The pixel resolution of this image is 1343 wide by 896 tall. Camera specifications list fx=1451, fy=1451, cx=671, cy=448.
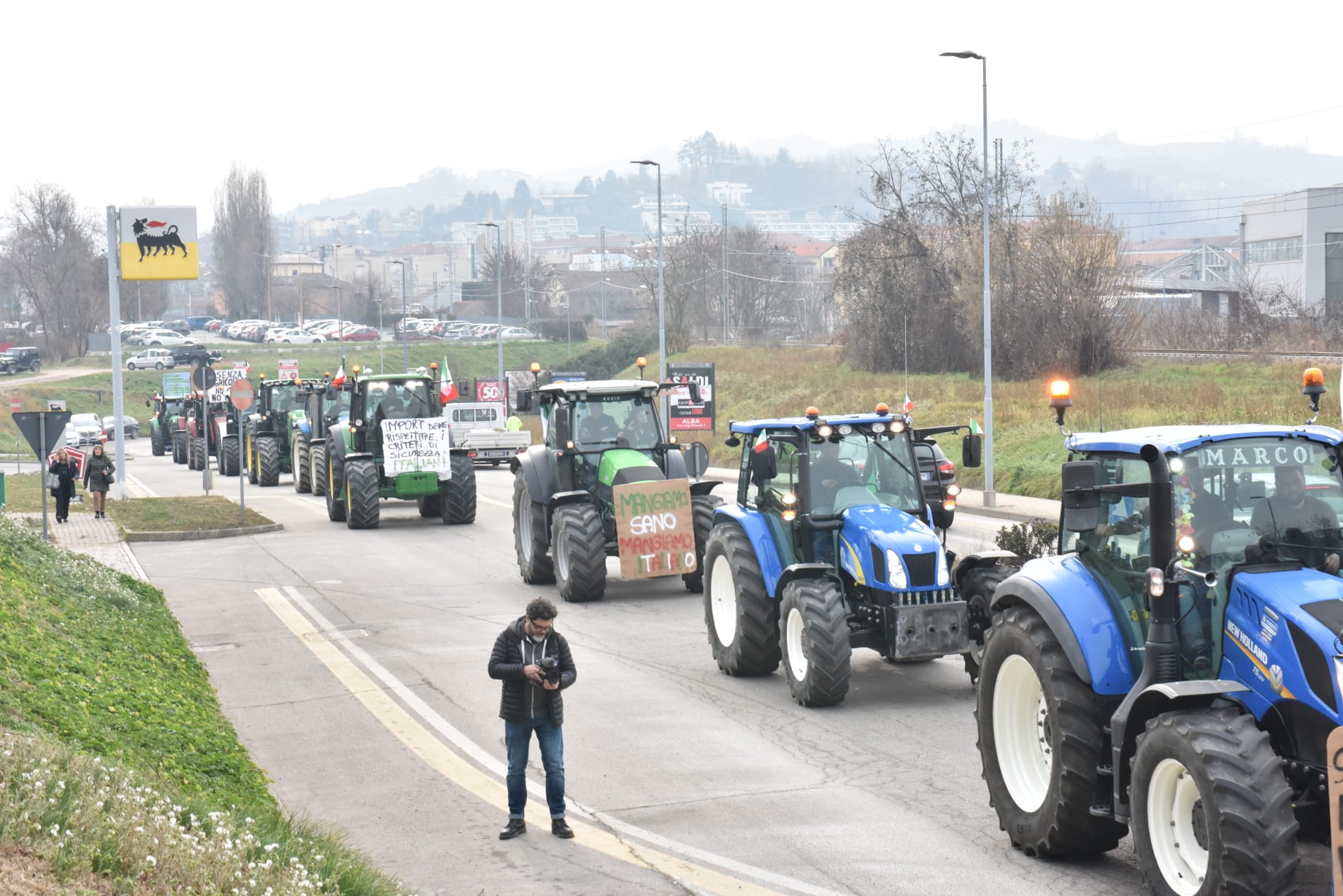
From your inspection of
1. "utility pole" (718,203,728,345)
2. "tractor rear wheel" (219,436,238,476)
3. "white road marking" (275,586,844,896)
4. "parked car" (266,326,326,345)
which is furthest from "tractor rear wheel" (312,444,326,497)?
"parked car" (266,326,326,345)

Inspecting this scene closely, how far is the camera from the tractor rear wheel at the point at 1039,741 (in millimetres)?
7531

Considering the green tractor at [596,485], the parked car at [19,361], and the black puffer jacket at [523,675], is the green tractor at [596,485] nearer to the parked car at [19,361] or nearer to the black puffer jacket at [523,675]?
the black puffer jacket at [523,675]

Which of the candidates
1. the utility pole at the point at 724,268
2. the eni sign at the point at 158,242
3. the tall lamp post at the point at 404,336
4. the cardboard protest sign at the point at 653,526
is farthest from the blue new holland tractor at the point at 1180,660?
the utility pole at the point at 724,268

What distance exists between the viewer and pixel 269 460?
40.0m

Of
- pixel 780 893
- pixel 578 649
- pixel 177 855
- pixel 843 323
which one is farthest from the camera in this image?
pixel 843 323

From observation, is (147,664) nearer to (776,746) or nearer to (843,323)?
(776,746)

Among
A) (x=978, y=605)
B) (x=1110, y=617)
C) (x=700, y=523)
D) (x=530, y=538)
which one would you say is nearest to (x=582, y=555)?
(x=700, y=523)

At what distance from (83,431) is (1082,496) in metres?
54.5

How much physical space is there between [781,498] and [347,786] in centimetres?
460

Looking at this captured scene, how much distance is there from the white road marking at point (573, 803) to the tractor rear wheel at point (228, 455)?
31403mm

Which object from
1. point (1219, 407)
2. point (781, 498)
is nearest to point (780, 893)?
point (781, 498)

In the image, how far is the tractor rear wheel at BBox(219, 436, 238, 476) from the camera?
149ft

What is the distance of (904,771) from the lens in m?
10.0

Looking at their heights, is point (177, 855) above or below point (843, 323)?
below
